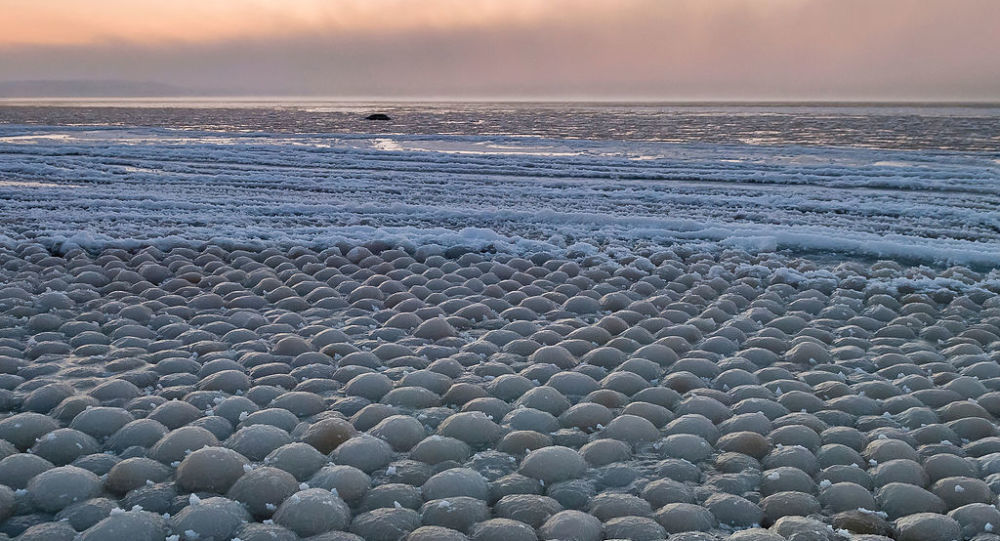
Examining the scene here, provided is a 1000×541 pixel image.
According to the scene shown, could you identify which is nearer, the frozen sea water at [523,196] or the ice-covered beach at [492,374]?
the ice-covered beach at [492,374]

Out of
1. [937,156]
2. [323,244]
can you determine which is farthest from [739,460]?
[937,156]

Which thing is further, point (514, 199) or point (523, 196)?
point (523, 196)

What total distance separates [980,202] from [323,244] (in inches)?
339

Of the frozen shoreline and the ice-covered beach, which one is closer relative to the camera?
the ice-covered beach

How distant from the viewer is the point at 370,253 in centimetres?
616

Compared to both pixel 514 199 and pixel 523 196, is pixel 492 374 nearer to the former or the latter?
pixel 514 199

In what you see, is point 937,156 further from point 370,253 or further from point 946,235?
point 370,253

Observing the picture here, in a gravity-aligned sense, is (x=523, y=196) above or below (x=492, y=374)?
above

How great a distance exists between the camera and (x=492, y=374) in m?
3.72

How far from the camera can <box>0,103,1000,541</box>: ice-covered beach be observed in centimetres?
252

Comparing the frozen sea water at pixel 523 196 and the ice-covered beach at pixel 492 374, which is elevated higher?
the frozen sea water at pixel 523 196

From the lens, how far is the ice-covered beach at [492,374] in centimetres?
252

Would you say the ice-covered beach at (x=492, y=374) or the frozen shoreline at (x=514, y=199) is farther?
the frozen shoreline at (x=514, y=199)

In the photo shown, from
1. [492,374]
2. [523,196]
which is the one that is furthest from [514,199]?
[492,374]
